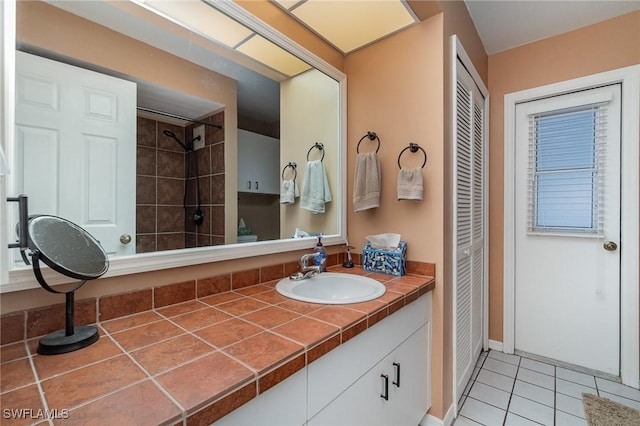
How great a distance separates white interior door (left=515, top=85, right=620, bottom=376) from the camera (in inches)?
76.3

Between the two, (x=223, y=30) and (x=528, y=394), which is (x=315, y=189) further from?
(x=528, y=394)

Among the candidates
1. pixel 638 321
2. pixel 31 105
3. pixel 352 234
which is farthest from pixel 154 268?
pixel 638 321

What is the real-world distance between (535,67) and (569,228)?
49.5 inches

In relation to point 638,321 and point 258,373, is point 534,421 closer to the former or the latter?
point 638,321

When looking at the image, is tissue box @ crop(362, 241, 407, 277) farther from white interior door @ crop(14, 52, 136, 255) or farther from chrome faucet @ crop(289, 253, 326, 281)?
white interior door @ crop(14, 52, 136, 255)

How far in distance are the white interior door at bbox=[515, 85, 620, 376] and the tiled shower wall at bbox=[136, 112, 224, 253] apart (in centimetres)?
231

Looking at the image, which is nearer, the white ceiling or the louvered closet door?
the louvered closet door

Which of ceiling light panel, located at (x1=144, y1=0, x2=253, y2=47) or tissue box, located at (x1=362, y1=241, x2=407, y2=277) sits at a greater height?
ceiling light panel, located at (x1=144, y1=0, x2=253, y2=47)

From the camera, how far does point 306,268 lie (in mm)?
1462

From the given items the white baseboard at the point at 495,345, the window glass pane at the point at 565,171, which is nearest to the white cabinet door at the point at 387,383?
the white baseboard at the point at 495,345

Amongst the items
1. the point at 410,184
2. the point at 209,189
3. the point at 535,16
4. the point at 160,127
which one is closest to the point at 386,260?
the point at 410,184

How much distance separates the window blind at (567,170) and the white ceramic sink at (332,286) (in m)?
1.67

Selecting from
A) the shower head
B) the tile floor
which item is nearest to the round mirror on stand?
the shower head

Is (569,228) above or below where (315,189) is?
below
